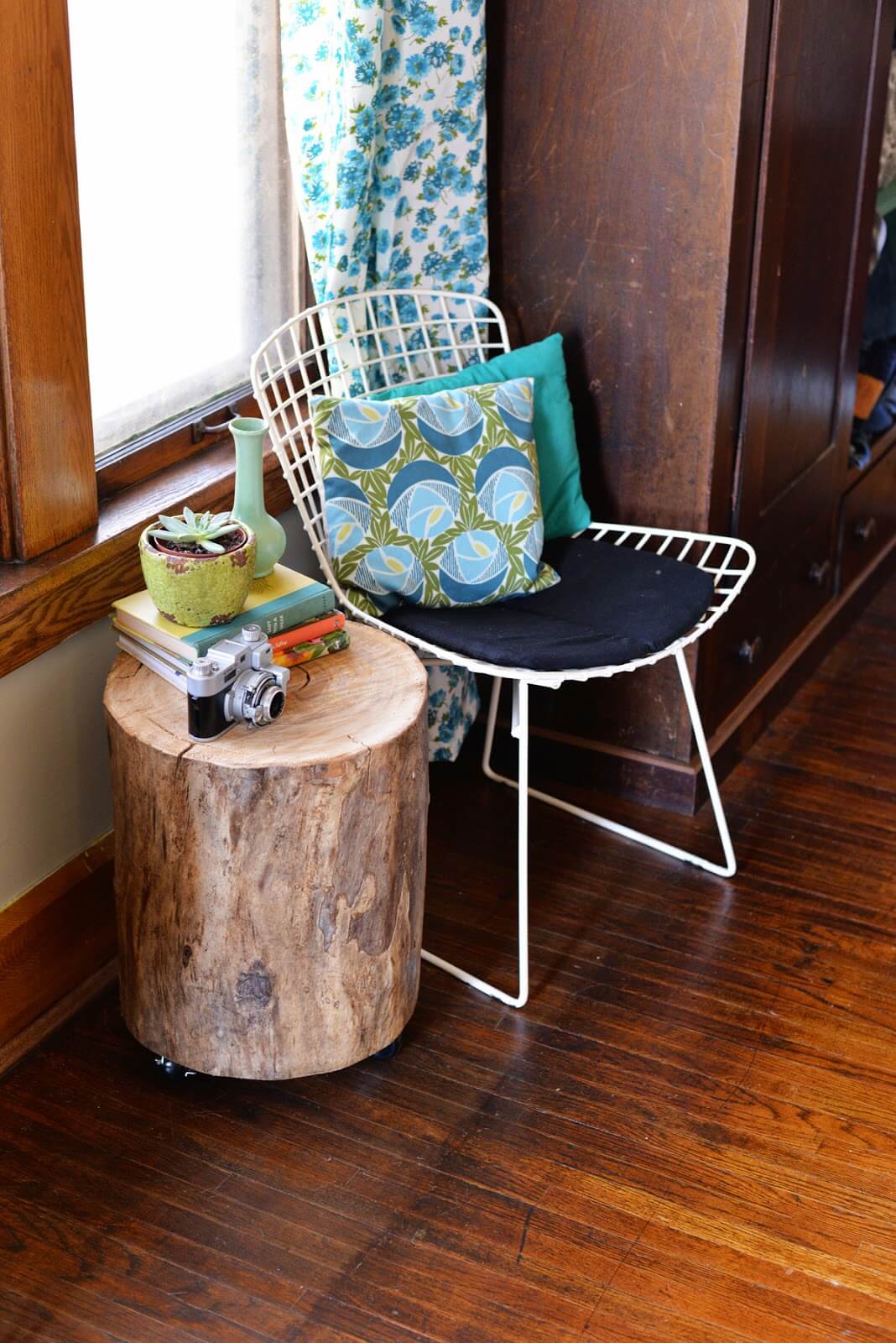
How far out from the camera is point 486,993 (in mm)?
2203

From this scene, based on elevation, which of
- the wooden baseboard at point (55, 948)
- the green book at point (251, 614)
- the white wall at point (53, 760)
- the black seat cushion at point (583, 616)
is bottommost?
the wooden baseboard at point (55, 948)

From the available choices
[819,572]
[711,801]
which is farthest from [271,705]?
[819,572]

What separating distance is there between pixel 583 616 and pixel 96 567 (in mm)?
725

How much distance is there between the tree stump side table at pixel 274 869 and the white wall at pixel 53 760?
0.11 meters

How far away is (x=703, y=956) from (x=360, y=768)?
0.79 metres

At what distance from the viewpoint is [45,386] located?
6.26 feet

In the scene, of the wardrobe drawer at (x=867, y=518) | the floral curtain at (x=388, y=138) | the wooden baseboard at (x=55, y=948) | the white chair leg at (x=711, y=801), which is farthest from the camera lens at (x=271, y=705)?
the wardrobe drawer at (x=867, y=518)

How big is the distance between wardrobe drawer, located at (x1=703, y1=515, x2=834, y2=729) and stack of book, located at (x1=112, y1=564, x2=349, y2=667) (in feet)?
2.72

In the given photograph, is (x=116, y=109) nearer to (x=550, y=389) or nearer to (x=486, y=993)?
(x=550, y=389)

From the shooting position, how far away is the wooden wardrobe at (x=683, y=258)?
2.31 meters

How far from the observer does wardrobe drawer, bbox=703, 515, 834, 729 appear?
2707 millimetres

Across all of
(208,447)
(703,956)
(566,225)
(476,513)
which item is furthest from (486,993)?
(566,225)

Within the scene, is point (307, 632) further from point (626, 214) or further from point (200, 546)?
point (626, 214)

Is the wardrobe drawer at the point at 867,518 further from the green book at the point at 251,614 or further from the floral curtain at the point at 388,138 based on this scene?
the green book at the point at 251,614
